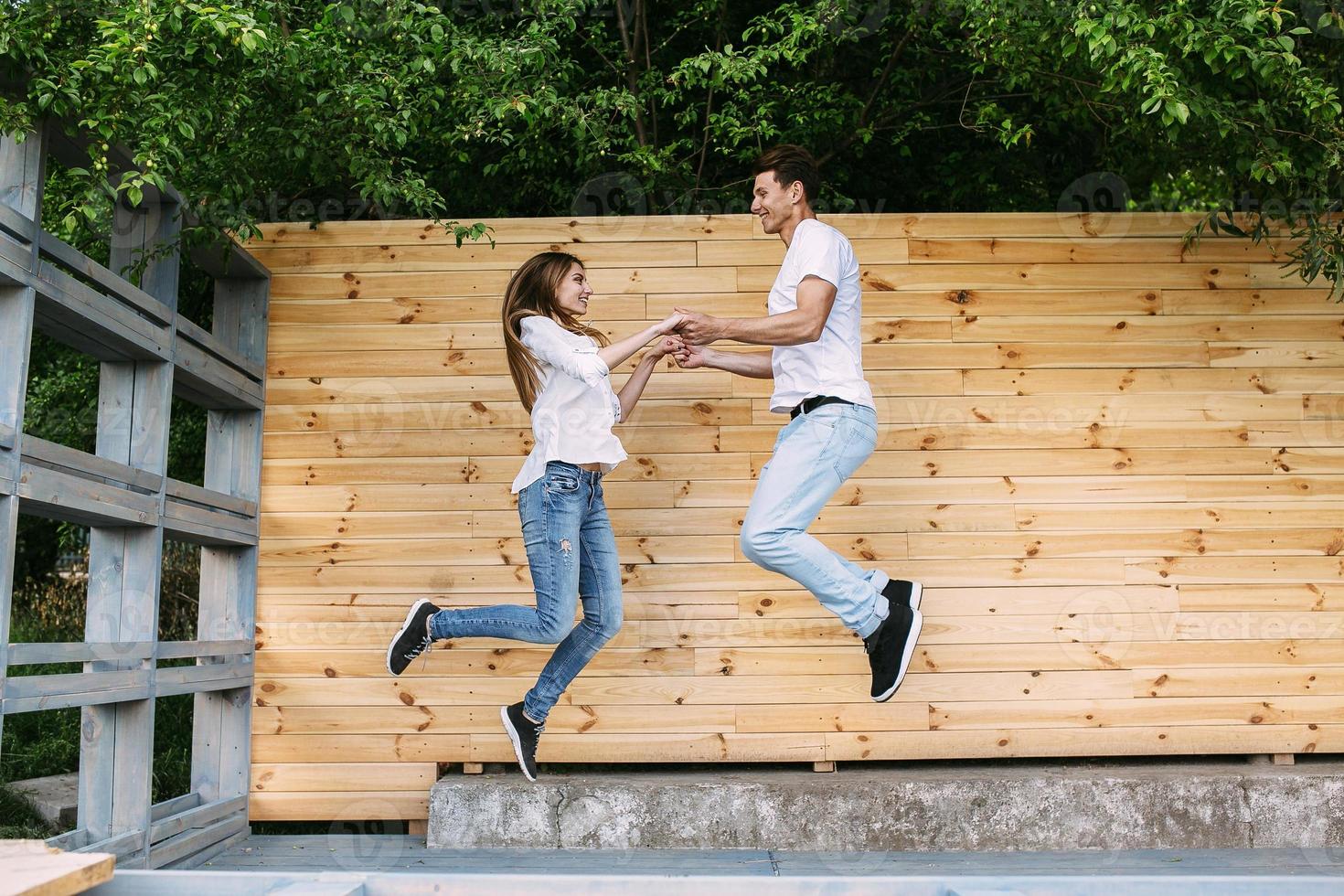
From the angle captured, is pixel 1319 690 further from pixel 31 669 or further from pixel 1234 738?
pixel 31 669

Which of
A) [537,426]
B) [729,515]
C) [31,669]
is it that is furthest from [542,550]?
[31,669]

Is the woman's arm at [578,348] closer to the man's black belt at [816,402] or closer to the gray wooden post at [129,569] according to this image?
the man's black belt at [816,402]

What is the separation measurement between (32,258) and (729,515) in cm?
223

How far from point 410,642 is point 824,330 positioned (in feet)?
5.18

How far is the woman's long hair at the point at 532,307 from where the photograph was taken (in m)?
3.45

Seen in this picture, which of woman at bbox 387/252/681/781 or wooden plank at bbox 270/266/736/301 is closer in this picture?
woman at bbox 387/252/681/781

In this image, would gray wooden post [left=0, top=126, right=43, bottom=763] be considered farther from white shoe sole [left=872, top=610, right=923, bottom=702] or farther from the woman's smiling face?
white shoe sole [left=872, top=610, right=923, bottom=702]

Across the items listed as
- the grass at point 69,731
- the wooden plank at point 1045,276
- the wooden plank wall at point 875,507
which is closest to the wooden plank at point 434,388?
the wooden plank wall at point 875,507

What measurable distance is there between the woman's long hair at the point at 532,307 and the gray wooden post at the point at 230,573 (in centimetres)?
108

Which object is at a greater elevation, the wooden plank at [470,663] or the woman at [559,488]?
the woman at [559,488]

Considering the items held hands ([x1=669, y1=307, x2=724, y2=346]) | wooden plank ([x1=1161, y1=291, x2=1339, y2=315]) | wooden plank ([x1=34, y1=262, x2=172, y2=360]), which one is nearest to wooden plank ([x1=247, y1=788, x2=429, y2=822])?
wooden plank ([x1=34, y1=262, x2=172, y2=360])

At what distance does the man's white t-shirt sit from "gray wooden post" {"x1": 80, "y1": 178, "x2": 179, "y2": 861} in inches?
70.9

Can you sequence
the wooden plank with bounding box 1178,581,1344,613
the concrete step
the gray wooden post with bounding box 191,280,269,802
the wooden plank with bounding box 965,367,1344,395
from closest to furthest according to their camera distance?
1. the gray wooden post with bounding box 191,280,269,802
2. the wooden plank with bounding box 1178,581,1344,613
3. the wooden plank with bounding box 965,367,1344,395
4. the concrete step

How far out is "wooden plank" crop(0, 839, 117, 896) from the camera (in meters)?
1.34
